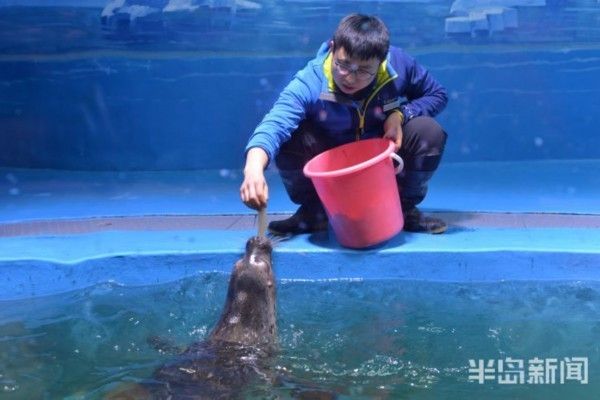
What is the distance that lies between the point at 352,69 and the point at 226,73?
2.47m

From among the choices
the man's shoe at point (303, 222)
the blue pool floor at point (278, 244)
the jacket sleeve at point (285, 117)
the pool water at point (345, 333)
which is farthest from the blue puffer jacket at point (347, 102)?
the pool water at point (345, 333)

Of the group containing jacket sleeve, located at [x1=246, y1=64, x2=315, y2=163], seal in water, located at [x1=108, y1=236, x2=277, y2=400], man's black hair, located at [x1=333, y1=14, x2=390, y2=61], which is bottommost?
seal in water, located at [x1=108, y1=236, x2=277, y2=400]

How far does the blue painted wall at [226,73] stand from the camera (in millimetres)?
6441

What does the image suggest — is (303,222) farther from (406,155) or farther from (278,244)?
(406,155)

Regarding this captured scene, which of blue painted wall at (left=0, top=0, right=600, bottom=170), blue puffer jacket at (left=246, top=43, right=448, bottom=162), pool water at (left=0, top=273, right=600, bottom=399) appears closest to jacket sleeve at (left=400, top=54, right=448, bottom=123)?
blue puffer jacket at (left=246, top=43, right=448, bottom=162)

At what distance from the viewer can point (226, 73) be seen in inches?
259

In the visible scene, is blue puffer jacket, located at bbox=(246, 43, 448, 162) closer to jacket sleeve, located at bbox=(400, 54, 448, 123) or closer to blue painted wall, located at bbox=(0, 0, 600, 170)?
jacket sleeve, located at bbox=(400, 54, 448, 123)

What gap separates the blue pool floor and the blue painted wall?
1.90 ft

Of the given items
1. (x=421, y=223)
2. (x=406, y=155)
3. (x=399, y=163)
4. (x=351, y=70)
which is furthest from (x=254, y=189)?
(x=421, y=223)

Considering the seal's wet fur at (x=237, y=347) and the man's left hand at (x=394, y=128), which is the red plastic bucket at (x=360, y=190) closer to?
the man's left hand at (x=394, y=128)

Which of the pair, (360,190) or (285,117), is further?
(285,117)

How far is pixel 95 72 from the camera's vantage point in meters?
6.52

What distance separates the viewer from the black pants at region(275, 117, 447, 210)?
4617 millimetres

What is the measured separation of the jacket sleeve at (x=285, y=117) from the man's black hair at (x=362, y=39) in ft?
1.20
